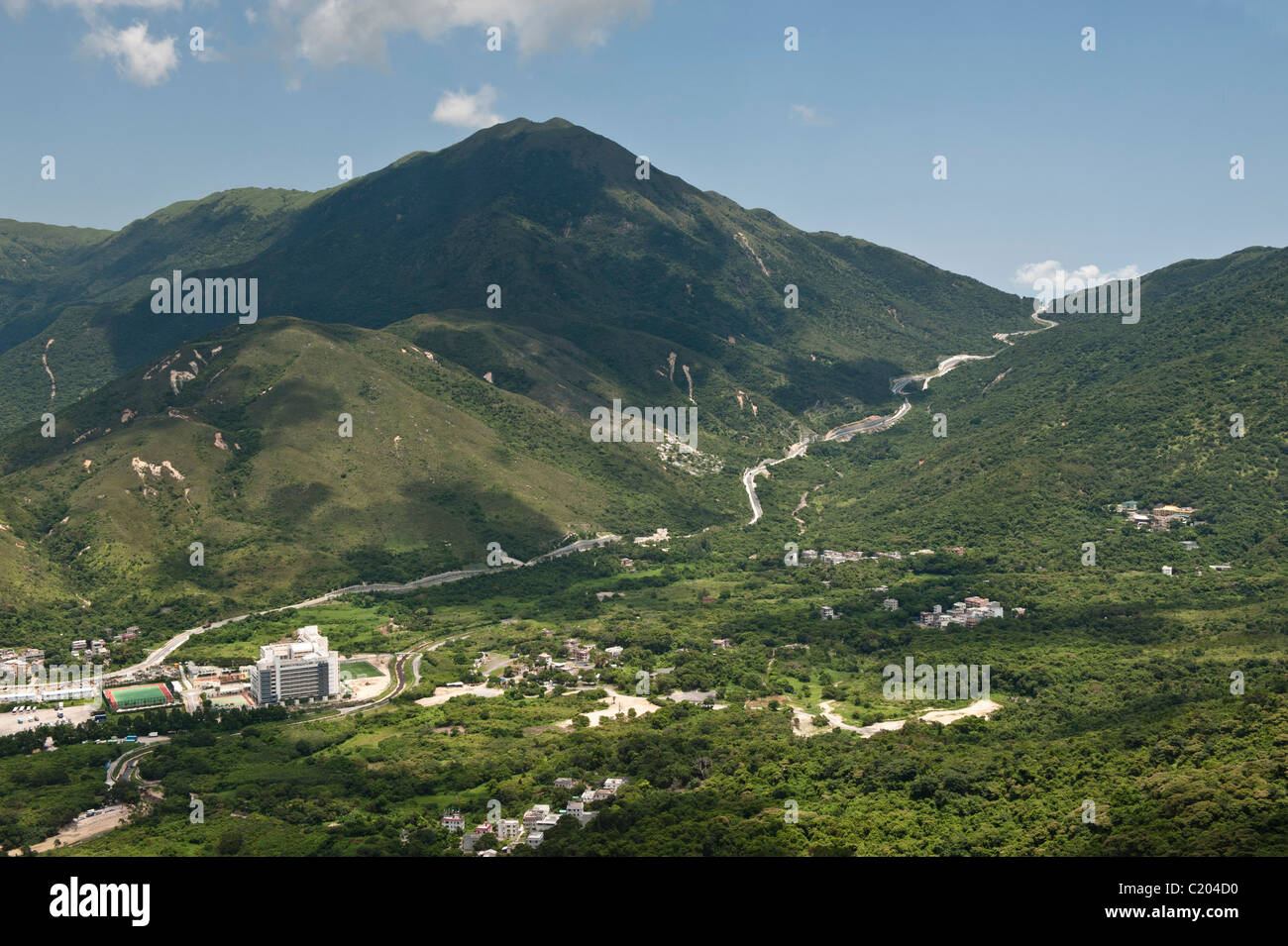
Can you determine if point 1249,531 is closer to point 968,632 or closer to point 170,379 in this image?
point 968,632

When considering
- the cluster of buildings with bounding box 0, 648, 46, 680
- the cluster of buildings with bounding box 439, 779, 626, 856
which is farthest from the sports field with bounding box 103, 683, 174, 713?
the cluster of buildings with bounding box 439, 779, 626, 856

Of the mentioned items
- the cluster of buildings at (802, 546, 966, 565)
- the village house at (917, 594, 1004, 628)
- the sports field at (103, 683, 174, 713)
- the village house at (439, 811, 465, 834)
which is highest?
the cluster of buildings at (802, 546, 966, 565)

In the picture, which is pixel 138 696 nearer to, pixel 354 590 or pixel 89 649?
pixel 89 649

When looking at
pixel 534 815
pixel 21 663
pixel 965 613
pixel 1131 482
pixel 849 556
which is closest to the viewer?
pixel 534 815

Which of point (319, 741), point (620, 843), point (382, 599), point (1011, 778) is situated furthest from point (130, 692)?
point (1011, 778)

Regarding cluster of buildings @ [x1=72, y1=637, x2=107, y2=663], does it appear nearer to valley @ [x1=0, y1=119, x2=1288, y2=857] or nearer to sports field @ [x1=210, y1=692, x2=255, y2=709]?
valley @ [x1=0, y1=119, x2=1288, y2=857]

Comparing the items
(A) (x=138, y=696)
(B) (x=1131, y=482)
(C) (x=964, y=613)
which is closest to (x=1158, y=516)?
(B) (x=1131, y=482)
